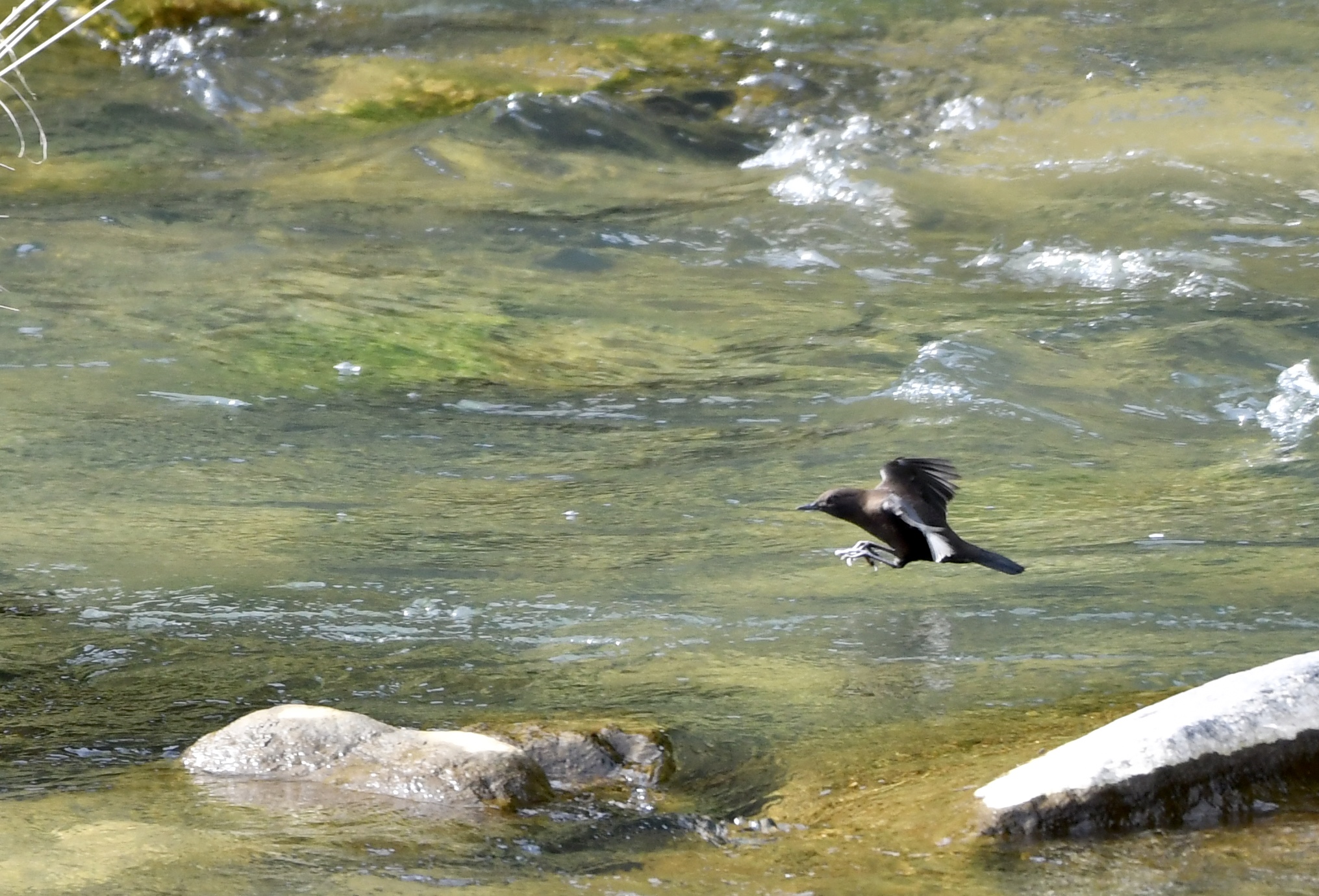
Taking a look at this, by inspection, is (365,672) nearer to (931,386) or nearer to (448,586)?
(448,586)

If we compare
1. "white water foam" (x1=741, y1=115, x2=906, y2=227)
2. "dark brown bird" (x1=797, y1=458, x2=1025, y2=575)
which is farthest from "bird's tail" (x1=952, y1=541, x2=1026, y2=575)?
"white water foam" (x1=741, y1=115, x2=906, y2=227)

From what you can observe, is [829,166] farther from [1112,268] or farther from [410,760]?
[410,760]

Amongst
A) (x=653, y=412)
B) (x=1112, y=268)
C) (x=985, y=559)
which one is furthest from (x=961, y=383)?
(x=985, y=559)

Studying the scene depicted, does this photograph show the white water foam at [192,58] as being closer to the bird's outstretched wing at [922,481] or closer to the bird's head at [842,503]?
the bird's head at [842,503]

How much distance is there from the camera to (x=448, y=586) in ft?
17.4

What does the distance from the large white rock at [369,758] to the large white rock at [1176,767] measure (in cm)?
97

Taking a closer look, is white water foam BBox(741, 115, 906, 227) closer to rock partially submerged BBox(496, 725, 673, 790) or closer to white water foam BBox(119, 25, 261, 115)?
white water foam BBox(119, 25, 261, 115)

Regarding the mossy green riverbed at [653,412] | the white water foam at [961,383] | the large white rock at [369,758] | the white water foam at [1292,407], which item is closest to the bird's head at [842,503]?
the mossy green riverbed at [653,412]

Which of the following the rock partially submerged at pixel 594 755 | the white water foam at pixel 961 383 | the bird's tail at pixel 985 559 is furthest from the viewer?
the white water foam at pixel 961 383

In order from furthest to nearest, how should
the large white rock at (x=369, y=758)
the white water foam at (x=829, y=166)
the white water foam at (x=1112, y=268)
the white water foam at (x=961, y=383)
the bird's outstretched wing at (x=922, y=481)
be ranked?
the white water foam at (x=829, y=166), the white water foam at (x=1112, y=268), the white water foam at (x=961, y=383), the bird's outstretched wing at (x=922, y=481), the large white rock at (x=369, y=758)

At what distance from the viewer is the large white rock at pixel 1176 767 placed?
10.8 ft

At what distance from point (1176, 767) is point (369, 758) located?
162cm

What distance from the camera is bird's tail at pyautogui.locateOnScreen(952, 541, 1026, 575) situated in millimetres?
4846

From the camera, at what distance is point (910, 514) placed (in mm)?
4887
